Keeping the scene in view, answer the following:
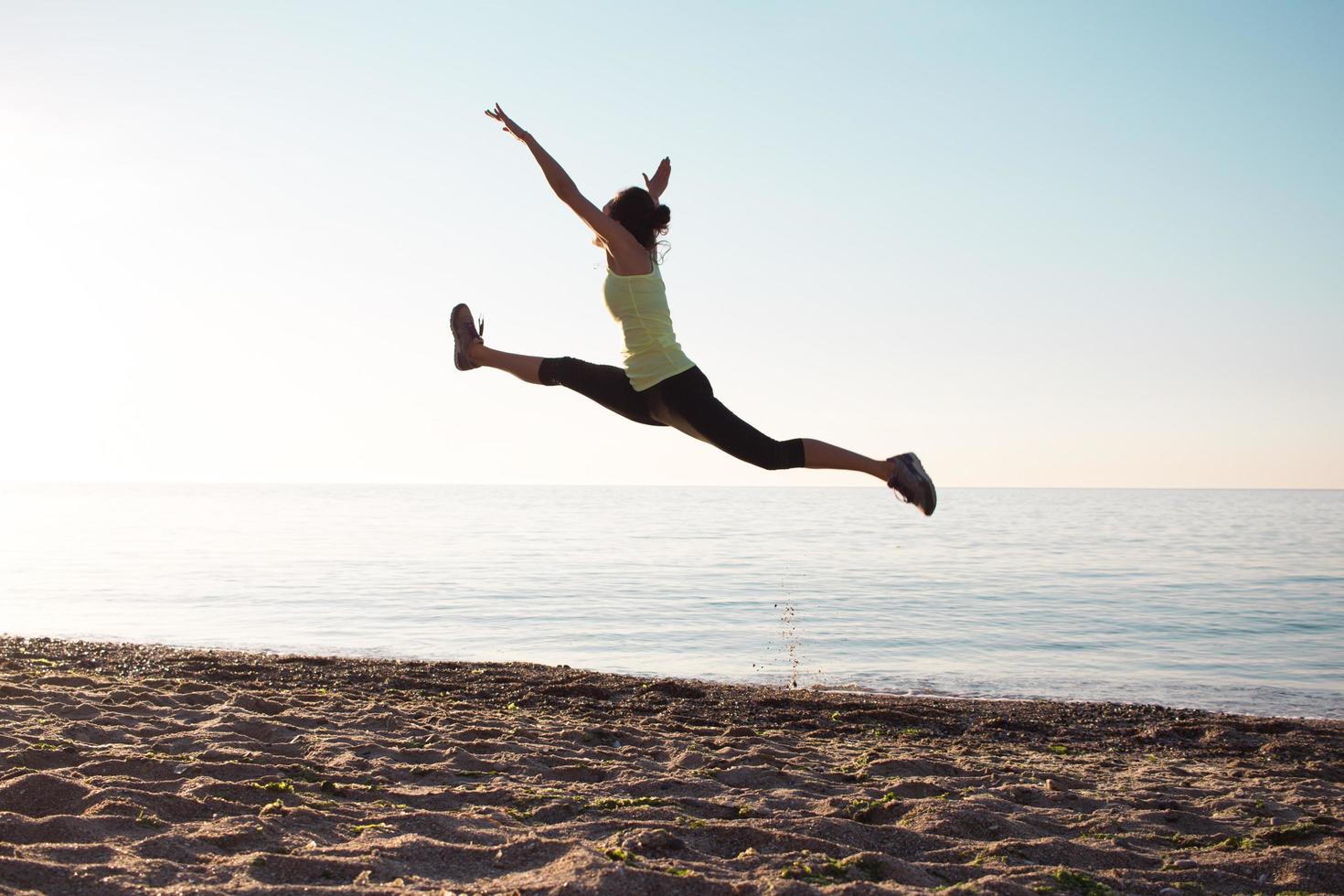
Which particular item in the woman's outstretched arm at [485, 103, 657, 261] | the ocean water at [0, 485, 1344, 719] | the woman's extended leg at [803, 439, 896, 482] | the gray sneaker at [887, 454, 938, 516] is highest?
the woman's outstretched arm at [485, 103, 657, 261]

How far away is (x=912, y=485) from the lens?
5.81m

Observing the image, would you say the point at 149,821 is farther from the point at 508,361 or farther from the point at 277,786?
the point at 508,361

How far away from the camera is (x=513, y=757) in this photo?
245 inches

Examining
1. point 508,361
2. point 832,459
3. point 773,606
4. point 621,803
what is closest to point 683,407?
point 832,459

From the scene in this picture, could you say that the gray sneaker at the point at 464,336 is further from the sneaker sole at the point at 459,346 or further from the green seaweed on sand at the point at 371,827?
the green seaweed on sand at the point at 371,827

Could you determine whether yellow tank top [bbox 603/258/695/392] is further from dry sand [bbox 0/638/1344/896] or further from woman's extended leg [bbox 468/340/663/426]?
dry sand [bbox 0/638/1344/896]

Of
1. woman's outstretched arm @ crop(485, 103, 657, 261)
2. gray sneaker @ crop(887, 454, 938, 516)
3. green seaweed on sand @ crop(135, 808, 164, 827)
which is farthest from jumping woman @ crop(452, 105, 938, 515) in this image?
green seaweed on sand @ crop(135, 808, 164, 827)

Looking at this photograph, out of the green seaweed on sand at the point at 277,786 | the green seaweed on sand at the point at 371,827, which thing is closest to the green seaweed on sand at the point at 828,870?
the green seaweed on sand at the point at 371,827

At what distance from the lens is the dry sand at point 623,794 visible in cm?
397

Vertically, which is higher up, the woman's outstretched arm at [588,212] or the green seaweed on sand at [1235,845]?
the woman's outstretched arm at [588,212]

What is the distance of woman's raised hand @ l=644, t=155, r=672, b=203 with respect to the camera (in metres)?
5.62

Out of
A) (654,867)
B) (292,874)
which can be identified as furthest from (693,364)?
(292,874)

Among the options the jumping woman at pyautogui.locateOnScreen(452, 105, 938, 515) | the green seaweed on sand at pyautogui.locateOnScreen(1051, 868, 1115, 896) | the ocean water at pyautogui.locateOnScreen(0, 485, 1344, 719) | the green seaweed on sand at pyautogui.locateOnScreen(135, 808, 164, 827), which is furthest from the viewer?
the ocean water at pyautogui.locateOnScreen(0, 485, 1344, 719)

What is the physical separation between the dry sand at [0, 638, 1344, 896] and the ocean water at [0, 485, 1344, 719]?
3.38 m
